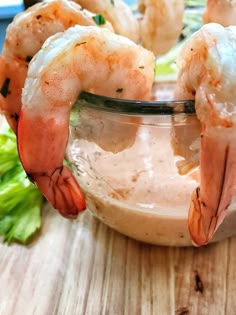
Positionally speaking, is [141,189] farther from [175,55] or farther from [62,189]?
[175,55]

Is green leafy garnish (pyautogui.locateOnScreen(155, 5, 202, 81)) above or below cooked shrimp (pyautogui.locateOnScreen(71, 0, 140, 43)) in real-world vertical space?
below

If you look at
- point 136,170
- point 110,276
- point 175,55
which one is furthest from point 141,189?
point 175,55

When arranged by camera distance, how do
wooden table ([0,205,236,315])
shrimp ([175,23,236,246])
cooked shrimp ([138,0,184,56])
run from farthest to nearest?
cooked shrimp ([138,0,184,56])
wooden table ([0,205,236,315])
shrimp ([175,23,236,246])

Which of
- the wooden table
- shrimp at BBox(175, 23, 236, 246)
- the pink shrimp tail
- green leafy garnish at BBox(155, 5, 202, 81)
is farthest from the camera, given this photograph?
green leafy garnish at BBox(155, 5, 202, 81)

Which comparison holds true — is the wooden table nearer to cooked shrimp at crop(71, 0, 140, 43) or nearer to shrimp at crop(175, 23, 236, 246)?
shrimp at crop(175, 23, 236, 246)

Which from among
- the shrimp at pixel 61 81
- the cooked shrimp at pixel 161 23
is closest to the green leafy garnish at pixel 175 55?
the cooked shrimp at pixel 161 23

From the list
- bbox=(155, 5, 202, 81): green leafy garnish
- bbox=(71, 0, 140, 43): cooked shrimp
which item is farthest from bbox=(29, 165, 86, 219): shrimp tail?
bbox=(155, 5, 202, 81): green leafy garnish
